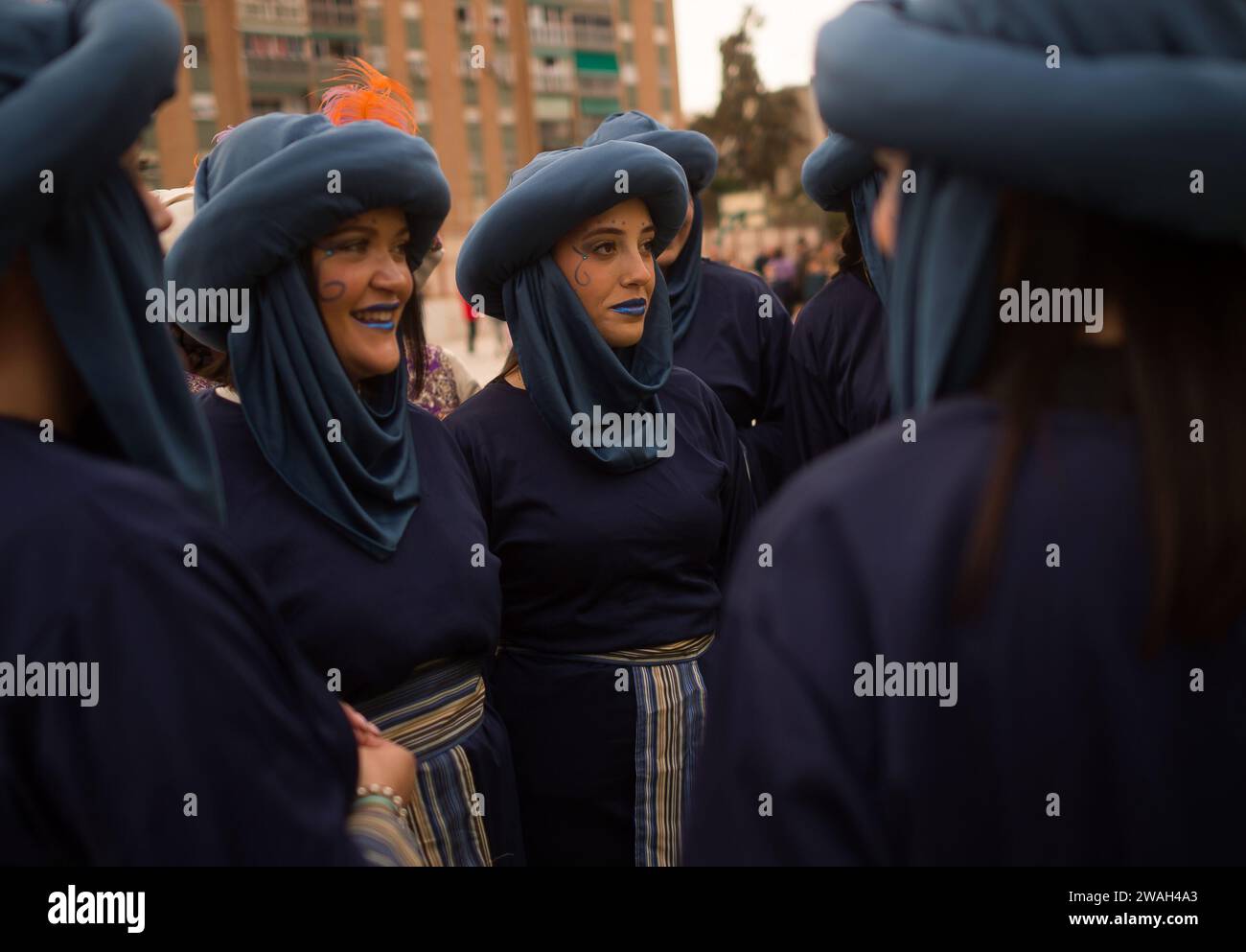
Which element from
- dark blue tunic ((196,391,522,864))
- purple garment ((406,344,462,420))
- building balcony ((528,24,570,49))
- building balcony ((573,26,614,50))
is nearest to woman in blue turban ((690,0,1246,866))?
dark blue tunic ((196,391,522,864))

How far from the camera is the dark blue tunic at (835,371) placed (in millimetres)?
4199

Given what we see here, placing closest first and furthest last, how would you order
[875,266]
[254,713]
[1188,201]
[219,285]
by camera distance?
[1188,201], [254,713], [219,285], [875,266]

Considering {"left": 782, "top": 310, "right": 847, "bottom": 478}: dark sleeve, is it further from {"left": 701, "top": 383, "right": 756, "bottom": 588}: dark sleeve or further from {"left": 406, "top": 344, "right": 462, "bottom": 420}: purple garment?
{"left": 406, "top": 344, "right": 462, "bottom": 420}: purple garment

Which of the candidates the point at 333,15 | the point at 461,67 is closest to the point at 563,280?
the point at 333,15

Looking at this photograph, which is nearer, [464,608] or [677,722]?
[464,608]

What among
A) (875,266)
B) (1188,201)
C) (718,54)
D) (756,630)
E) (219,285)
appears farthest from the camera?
(718,54)

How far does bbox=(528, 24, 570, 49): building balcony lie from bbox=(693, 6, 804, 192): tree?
6.65m

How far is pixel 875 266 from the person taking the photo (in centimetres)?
423

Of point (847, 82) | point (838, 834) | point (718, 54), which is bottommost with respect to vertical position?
point (838, 834)

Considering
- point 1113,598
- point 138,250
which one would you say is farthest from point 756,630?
point 138,250

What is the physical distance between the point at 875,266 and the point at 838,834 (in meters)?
3.24

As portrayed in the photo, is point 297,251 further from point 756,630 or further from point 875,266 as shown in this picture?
point 875,266

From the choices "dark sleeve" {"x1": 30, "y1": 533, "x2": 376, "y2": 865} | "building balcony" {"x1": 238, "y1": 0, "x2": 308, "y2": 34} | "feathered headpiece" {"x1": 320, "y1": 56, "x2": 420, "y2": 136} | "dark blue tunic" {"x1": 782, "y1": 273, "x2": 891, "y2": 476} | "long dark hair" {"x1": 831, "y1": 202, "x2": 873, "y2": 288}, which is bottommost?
"dark sleeve" {"x1": 30, "y1": 533, "x2": 376, "y2": 865}

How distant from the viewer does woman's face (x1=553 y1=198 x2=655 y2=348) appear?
339 cm
